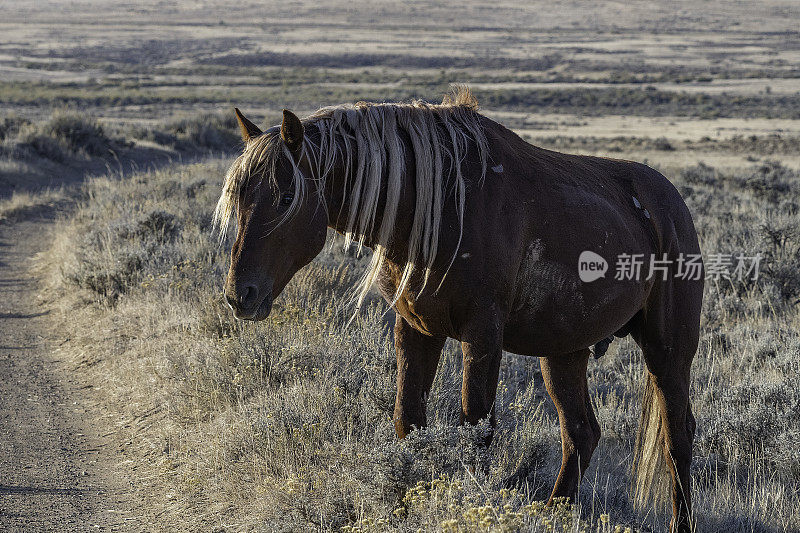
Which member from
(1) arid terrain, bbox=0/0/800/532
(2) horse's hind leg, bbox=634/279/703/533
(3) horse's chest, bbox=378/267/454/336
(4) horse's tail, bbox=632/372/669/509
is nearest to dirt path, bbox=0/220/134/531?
(1) arid terrain, bbox=0/0/800/532

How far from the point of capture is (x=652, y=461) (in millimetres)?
4586

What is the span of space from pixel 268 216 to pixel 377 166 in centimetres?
50

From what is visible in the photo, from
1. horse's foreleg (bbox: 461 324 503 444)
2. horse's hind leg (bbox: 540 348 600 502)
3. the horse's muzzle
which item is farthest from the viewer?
horse's hind leg (bbox: 540 348 600 502)

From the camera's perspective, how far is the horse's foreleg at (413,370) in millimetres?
3770

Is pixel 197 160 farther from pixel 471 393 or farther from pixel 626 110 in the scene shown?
pixel 626 110

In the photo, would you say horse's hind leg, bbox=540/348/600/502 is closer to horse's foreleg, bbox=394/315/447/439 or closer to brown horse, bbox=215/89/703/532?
brown horse, bbox=215/89/703/532

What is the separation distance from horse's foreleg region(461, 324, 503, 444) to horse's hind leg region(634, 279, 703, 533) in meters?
1.27

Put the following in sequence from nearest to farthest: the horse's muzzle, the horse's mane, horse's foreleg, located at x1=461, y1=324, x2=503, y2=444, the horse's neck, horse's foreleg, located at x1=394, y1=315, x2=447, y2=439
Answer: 1. the horse's muzzle
2. the horse's mane
3. the horse's neck
4. horse's foreleg, located at x1=461, y1=324, x2=503, y2=444
5. horse's foreleg, located at x1=394, y1=315, x2=447, y2=439

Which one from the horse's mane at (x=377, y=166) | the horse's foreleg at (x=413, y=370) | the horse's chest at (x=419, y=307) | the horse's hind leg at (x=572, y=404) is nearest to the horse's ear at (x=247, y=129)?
the horse's mane at (x=377, y=166)

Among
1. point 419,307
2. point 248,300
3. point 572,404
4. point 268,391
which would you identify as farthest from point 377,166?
point 268,391

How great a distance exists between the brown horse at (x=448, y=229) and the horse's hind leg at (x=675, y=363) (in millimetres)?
62

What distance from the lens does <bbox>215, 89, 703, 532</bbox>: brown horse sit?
312cm

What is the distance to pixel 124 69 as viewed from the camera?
230 feet

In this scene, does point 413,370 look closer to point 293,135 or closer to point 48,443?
point 293,135
